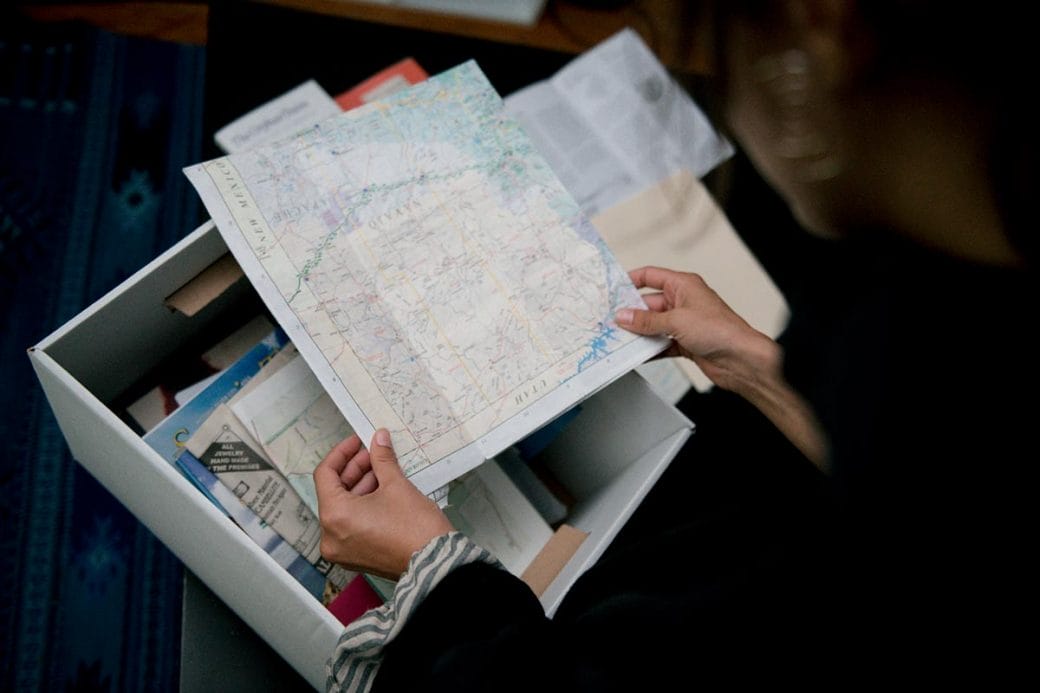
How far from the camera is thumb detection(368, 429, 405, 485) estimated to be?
1.88 feet

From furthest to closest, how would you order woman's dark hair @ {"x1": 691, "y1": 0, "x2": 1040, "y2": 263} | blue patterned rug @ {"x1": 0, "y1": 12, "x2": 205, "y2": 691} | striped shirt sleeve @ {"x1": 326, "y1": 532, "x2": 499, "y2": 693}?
blue patterned rug @ {"x1": 0, "y1": 12, "x2": 205, "y2": 691}
striped shirt sleeve @ {"x1": 326, "y1": 532, "x2": 499, "y2": 693}
woman's dark hair @ {"x1": 691, "y1": 0, "x2": 1040, "y2": 263}

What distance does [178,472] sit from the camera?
59cm

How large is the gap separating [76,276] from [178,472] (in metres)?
0.60

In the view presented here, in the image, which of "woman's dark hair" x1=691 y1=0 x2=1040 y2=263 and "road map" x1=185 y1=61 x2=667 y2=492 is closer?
"woman's dark hair" x1=691 y1=0 x2=1040 y2=263

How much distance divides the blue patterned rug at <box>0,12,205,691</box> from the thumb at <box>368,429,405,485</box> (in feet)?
1.68

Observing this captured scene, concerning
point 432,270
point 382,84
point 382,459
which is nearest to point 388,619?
point 382,459

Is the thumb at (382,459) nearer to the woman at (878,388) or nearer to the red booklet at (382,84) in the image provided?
the woman at (878,388)

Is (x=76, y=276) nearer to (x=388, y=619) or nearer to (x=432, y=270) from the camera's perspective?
(x=432, y=270)

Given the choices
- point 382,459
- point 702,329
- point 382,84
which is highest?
point 382,84

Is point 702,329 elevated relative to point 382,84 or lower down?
lower down

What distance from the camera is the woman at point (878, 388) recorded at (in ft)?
1.08

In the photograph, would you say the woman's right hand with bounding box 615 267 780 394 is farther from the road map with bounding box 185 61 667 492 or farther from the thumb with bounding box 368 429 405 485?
the thumb with bounding box 368 429 405 485

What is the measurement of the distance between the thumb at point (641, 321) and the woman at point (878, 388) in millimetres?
169

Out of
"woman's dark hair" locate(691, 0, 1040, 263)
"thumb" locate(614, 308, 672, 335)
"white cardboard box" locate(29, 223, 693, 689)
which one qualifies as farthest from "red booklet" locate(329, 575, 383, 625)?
"woman's dark hair" locate(691, 0, 1040, 263)
